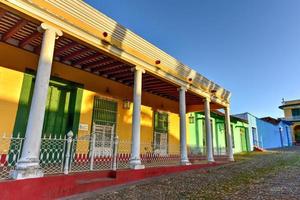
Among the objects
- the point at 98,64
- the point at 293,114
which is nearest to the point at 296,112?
the point at 293,114

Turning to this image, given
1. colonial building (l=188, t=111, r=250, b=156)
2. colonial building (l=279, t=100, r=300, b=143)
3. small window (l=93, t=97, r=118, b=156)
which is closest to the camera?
small window (l=93, t=97, r=118, b=156)

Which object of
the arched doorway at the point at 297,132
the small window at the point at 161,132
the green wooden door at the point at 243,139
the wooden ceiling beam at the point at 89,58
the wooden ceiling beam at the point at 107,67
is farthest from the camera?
the arched doorway at the point at 297,132

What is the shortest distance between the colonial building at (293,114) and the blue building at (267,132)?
5.28ft

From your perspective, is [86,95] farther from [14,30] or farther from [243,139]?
[243,139]

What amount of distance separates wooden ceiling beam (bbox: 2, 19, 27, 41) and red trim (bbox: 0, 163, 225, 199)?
3669 millimetres

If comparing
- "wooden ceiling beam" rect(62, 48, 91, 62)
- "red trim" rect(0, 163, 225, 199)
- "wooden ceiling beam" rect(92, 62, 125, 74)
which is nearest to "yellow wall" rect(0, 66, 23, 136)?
"wooden ceiling beam" rect(62, 48, 91, 62)

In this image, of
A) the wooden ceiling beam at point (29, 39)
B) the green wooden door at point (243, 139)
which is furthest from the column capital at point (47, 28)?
the green wooden door at point (243, 139)

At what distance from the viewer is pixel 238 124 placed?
871 inches

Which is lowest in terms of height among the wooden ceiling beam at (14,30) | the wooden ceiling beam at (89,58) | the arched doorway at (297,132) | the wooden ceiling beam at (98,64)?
the wooden ceiling beam at (14,30)

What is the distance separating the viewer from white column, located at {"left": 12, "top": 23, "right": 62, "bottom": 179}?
4504 mm

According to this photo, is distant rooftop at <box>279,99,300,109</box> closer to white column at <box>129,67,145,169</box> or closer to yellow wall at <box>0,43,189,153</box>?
yellow wall at <box>0,43,189,153</box>

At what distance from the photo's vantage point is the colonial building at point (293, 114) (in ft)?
133

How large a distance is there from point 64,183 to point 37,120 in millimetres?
1488

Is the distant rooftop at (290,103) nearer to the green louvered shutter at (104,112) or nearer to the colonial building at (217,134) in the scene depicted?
the colonial building at (217,134)
